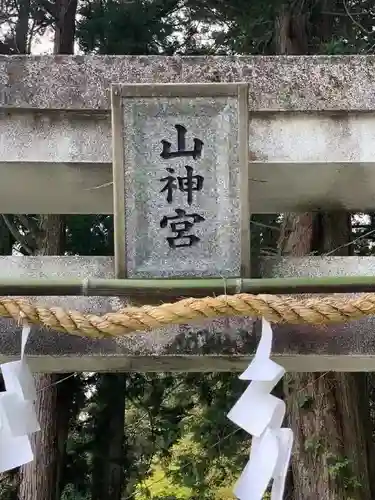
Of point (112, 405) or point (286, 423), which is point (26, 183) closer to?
point (286, 423)

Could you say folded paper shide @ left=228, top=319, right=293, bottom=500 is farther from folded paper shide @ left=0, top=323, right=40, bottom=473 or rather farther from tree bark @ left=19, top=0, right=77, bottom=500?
tree bark @ left=19, top=0, right=77, bottom=500

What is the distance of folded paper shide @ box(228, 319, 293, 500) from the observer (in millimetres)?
1657

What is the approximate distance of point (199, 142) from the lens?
6.56ft

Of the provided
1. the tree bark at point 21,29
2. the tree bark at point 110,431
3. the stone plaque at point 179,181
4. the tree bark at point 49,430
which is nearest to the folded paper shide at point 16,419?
the stone plaque at point 179,181

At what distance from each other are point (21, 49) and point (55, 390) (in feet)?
11.4

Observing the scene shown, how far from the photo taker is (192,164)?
2.01 metres

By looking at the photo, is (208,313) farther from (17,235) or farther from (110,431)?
(110,431)

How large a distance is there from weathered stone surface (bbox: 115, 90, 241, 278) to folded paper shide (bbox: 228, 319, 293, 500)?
390mm

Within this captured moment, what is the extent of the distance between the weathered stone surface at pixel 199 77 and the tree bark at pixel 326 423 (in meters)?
2.43

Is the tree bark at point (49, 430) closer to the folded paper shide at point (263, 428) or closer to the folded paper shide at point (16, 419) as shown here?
the folded paper shide at point (16, 419)

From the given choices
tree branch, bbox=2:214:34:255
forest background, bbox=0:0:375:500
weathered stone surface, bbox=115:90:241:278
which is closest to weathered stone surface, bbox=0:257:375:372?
weathered stone surface, bbox=115:90:241:278

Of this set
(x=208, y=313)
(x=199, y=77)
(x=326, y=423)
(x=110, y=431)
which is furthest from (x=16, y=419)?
(x=110, y=431)

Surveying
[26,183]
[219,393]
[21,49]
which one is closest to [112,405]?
[219,393]

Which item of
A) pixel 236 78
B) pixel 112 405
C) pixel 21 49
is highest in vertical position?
pixel 21 49
